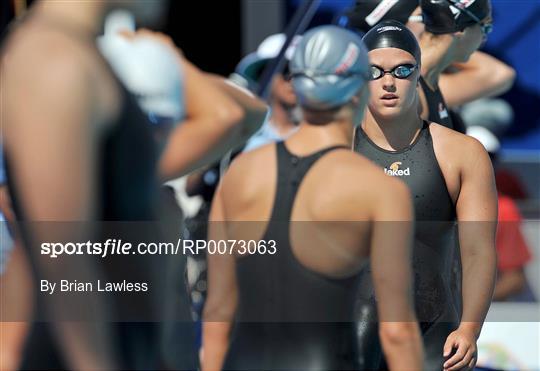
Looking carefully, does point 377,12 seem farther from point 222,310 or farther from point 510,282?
point 510,282

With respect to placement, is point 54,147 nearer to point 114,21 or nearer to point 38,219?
point 38,219

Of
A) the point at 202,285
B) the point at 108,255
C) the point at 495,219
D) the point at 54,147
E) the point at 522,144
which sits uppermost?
the point at 54,147

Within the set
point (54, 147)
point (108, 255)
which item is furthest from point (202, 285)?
point (54, 147)

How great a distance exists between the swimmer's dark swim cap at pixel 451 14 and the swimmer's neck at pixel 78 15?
218 centimetres

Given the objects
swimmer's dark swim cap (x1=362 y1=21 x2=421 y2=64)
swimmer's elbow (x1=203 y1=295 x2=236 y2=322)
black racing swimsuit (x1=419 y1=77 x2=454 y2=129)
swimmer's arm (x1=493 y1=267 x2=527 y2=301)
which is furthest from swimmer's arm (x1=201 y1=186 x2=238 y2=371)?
swimmer's arm (x1=493 y1=267 x2=527 y2=301)

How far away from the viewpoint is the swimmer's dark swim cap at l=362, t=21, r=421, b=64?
3422 millimetres

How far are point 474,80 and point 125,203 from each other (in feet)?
10.1

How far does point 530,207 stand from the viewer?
23.7 feet

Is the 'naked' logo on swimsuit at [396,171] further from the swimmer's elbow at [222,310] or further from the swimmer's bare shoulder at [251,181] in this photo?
the swimmer's elbow at [222,310]

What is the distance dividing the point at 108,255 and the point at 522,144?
244 inches

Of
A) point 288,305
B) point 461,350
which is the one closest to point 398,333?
point 288,305

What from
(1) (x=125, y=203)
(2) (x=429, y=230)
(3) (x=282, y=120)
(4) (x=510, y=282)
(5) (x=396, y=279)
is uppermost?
(1) (x=125, y=203)

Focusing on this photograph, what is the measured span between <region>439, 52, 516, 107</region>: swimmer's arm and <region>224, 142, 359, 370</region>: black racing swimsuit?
2.06 meters

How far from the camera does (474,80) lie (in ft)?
16.2
